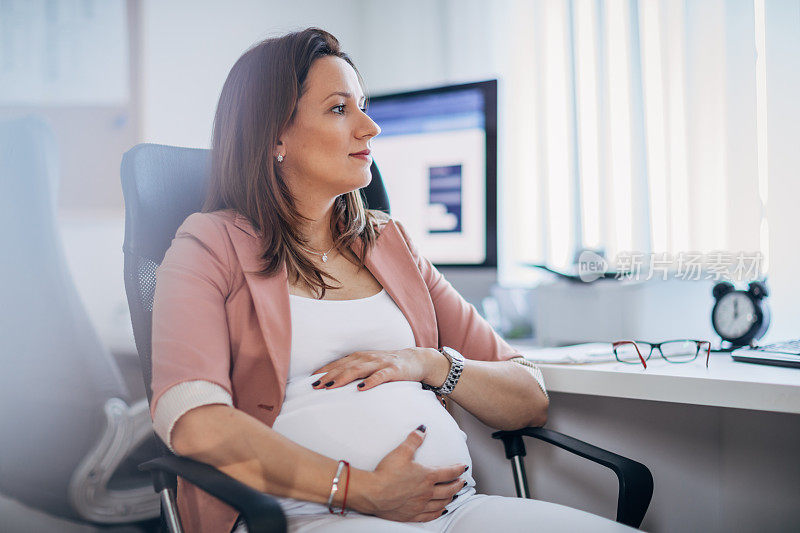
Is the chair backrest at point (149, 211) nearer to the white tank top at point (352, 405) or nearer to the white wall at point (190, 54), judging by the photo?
the white tank top at point (352, 405)

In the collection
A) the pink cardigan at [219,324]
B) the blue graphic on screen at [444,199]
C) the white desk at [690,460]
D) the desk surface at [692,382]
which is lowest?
the white desk at [690,460]

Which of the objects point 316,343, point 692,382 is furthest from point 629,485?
point 316,343

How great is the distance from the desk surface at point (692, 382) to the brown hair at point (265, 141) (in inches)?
19.6

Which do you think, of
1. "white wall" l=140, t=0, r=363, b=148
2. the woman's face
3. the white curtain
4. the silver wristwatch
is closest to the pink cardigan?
the woman's face

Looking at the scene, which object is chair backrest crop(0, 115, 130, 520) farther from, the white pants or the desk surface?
the desk surface

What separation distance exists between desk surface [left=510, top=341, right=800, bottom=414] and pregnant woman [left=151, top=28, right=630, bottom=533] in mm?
83

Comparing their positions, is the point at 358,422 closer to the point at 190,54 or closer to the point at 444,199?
the point at 444,199

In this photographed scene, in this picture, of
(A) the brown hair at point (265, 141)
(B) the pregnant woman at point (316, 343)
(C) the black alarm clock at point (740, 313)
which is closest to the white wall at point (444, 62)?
(A) the brown hair at point (265, 141)

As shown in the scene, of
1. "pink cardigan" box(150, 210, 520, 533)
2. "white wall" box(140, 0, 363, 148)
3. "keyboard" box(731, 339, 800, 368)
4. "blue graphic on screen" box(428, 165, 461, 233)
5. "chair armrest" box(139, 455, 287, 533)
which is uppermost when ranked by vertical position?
"white wall" box(140, 0, 363, 148)

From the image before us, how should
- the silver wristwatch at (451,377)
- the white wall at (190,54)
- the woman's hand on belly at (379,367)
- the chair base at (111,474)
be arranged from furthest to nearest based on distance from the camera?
the white wall at (190,54) < the chair base at (111,474) < the silver wristwatch at (451,377) < the woman's hand on belly at (379,367)

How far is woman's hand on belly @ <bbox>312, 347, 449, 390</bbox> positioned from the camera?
35.7 inches

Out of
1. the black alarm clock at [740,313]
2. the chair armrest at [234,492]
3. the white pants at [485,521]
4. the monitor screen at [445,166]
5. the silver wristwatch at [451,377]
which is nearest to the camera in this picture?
the chair armrest at [234,492]

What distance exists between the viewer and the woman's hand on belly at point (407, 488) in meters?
0.83

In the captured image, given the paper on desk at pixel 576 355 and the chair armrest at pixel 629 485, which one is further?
the paper on desk at pixel 576 355
